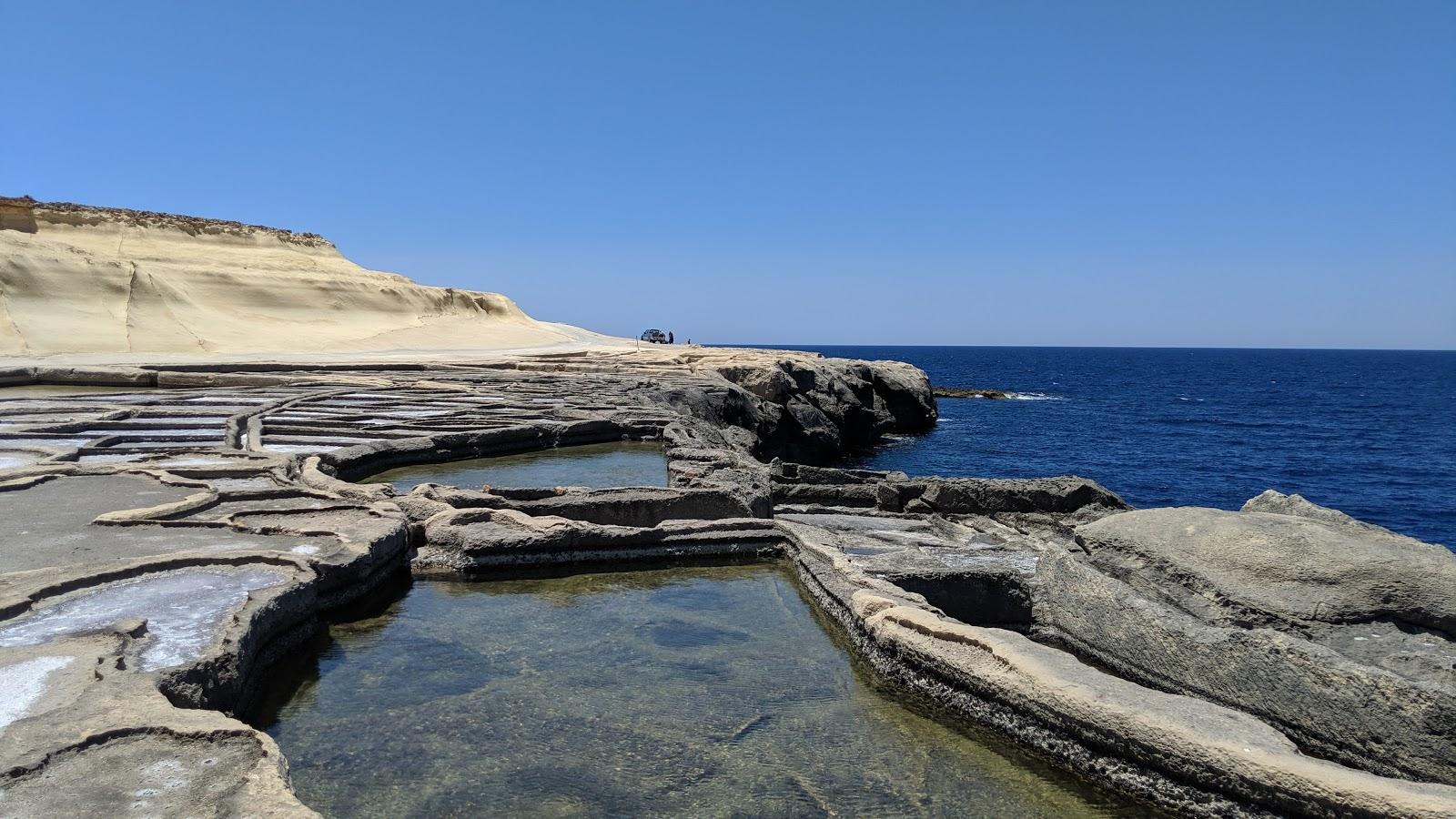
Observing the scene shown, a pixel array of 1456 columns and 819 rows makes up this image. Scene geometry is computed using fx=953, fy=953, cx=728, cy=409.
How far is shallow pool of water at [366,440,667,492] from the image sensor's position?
1169 centimetres

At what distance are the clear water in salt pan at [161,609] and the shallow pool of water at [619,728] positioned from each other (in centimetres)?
60

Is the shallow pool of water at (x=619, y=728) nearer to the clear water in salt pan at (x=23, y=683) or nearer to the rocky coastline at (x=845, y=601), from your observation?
the rocky coastline at (x=845, y=601)

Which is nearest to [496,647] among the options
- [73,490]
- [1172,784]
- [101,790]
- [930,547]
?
[101,790]

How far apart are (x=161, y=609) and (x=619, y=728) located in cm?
264

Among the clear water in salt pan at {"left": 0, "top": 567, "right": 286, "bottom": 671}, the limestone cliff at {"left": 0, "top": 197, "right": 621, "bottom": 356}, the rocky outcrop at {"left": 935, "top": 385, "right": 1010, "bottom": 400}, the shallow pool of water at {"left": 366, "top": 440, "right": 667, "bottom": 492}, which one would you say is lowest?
the rocky outcrop at {"left": 935, "top": 385, "right": 1010, "bottom": 400}

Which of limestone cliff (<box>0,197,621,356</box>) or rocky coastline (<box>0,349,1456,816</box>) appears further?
limestone cliff (<box>0,197,621,356</box>)

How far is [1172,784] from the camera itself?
169 inches

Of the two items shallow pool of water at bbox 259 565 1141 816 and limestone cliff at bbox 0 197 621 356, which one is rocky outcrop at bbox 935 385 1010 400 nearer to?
limestone cliff at bbox 0 197 621 356

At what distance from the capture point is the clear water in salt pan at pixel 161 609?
4719 mm

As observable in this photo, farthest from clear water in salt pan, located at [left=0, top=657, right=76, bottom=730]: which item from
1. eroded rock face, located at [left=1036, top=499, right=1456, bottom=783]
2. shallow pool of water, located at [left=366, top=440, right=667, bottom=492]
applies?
shallow pool of water, located at [left=366, top=440, right=667, bottom=492]

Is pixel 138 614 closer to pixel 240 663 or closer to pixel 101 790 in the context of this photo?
pixel 240 663

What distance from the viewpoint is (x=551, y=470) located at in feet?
42.0

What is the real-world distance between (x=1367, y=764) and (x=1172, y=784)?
143cm

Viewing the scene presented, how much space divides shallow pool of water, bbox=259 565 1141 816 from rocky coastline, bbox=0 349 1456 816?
337 mm
